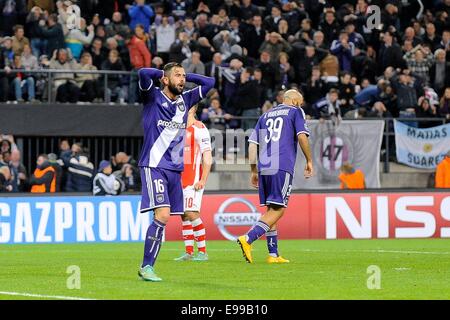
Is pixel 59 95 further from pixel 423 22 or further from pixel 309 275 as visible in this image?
pixel 309 275

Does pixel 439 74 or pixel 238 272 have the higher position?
pixel 439 74

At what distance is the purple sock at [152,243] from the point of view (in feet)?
42.1

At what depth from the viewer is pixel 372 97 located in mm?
29469

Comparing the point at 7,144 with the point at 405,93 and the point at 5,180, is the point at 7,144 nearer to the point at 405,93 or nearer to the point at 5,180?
the point at 5,180

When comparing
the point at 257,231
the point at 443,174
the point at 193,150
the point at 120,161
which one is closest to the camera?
the point at 257,231

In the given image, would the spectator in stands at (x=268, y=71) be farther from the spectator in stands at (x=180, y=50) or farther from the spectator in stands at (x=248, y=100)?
the spectator in stands at (x=180, y=50)

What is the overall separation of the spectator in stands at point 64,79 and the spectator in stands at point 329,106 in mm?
5672

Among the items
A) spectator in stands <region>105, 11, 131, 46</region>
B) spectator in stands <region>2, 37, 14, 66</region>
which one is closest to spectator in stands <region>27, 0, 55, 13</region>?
spectator in stands <region>105, 11, 131, 46</region>

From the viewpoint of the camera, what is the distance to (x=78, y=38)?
2839 centimetres

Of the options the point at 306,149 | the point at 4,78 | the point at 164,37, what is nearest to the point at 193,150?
the point at 306,149

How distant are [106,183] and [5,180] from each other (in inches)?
87.4

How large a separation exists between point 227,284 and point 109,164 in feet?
43.8

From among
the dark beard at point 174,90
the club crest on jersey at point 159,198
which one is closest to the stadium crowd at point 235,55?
the dark beard at point 174,90

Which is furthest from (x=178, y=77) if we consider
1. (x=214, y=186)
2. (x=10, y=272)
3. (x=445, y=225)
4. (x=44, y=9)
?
(x=44, y=9)
